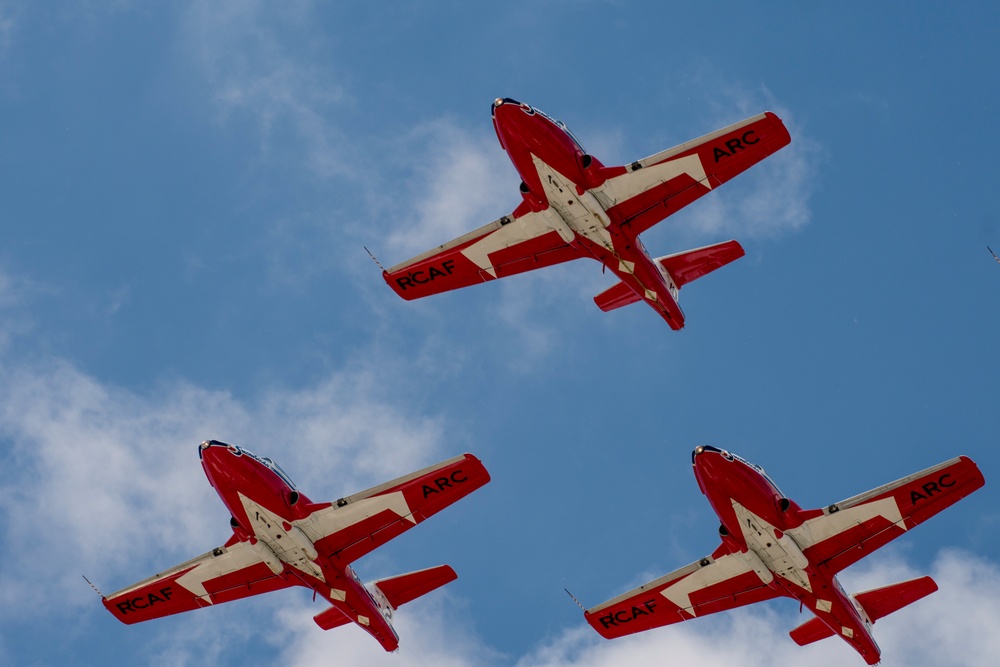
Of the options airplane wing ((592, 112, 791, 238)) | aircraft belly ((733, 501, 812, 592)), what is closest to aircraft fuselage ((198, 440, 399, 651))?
aircraft belly ((733, 501, 812, 592))

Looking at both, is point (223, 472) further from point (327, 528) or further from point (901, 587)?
point (901, 587)

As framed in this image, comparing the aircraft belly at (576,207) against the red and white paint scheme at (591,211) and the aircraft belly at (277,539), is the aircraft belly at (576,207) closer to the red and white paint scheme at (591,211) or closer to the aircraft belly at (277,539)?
the red and white paint scheme at (591,211)

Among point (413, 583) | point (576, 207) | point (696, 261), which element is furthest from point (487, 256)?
point (413, 583)

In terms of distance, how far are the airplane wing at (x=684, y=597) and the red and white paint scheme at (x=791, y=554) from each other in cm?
5

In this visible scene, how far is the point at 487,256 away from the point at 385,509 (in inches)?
531

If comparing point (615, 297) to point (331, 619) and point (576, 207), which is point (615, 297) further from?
point (331, 619)

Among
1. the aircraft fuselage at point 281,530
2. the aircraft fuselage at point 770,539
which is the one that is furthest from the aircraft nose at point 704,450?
the aircraft fuselage at point 281,530

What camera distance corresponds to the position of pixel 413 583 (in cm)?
7719

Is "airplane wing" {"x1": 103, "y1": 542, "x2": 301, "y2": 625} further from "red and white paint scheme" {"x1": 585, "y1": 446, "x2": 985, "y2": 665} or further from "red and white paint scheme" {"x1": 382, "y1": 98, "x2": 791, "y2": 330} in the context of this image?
"red and white paint scheme" {"x1": 585, "y1": 446, "x2": 985, "y2": 665}

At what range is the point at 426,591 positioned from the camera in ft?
253

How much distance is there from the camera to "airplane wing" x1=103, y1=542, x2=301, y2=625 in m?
74.8

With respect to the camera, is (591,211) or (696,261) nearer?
(591,211)

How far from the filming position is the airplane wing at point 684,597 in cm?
7456

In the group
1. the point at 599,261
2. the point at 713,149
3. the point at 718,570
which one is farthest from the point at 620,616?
the point at 713,149
